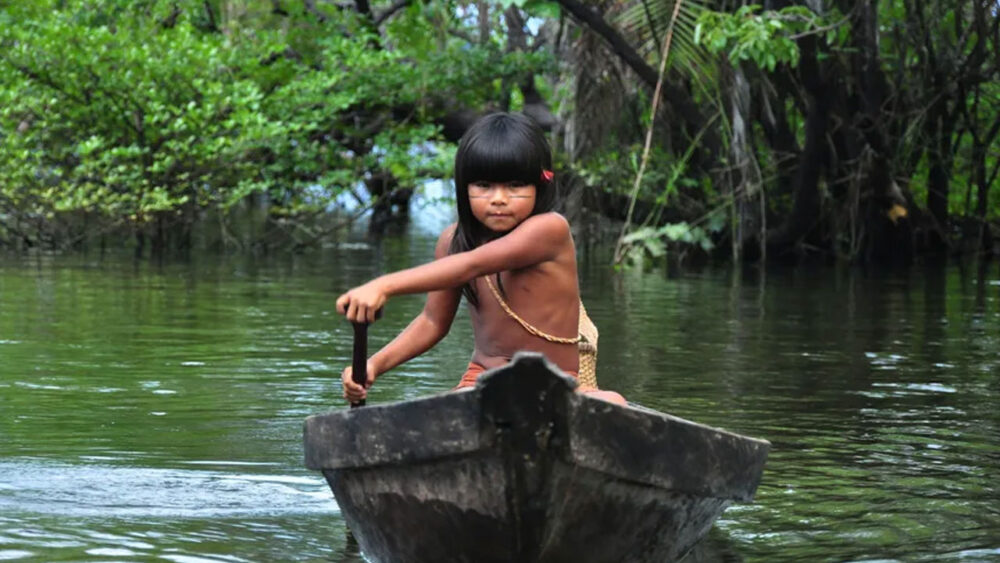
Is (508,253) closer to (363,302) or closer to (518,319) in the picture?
(518,319)

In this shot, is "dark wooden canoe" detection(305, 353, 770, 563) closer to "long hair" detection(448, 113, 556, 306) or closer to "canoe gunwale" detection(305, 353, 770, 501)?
"canoe gunwale" detection(305, 353, 770, 501)

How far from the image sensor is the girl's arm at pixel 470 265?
13.0ft

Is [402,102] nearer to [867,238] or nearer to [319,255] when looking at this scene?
[319,255]

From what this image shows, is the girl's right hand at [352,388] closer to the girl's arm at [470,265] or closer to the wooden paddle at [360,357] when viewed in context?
the wooden paddle at [360,357]

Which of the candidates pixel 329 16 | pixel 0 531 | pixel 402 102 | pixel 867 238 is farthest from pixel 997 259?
pixel 0 531

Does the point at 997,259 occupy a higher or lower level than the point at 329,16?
lower

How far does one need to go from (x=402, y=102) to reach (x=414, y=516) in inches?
683

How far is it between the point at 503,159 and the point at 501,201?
0.11 m

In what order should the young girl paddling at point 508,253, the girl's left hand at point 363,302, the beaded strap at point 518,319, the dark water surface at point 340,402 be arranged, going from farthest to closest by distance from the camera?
1. the dark water surface at point 340,402
2. the beaded strap at point 518,319
3. the young girl paddling at point 508,253
4. the girl's left hand at point 363,302

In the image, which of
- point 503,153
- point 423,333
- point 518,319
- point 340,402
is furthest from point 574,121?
point 503,153

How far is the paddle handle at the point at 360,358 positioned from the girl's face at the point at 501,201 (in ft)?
1.53

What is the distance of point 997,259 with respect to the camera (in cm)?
2169

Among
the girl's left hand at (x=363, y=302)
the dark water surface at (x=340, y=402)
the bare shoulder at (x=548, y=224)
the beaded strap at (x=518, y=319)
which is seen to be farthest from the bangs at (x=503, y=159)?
the dark water surface at (x=340, y=402)

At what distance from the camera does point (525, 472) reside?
12.0 ft
